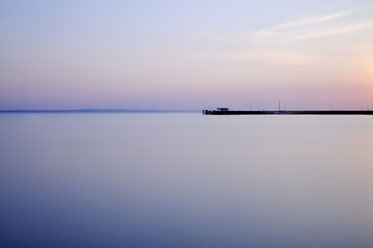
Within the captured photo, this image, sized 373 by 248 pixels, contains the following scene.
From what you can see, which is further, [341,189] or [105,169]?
[105,169]

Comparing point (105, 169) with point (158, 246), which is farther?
point (105, 169)

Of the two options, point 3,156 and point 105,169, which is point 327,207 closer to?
point 105,169

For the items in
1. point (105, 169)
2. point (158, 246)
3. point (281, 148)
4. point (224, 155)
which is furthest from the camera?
point (281, 148)

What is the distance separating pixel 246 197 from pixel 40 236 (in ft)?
15.7

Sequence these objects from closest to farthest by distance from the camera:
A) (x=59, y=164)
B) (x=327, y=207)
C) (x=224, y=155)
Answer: (x=327, y=207)
(x=59, y=164)
(x=224, y=155)

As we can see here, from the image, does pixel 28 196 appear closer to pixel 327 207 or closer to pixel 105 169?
pixel 105 169

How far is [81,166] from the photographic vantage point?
46.1ft

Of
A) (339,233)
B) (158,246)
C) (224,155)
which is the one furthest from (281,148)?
(158,246)

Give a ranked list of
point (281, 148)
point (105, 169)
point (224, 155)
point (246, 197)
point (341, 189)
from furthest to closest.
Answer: point (281, 148) < point (224, 155) < point (105, 169) < point (341, 189) < point (246, 197)

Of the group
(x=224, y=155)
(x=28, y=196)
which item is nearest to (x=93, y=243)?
(x=28, y=196)

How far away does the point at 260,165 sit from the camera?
1421cm

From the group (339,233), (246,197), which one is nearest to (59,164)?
(246,197)

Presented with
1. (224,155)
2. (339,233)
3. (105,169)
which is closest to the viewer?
(339,233)

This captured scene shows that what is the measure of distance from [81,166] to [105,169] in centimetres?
128
